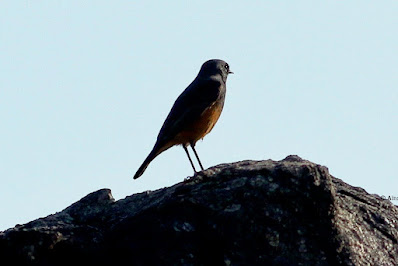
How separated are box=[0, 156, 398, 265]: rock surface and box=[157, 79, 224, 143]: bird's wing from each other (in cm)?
474

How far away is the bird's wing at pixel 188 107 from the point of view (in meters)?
12.2

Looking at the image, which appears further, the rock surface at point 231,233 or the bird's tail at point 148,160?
the bird's tail at point 148,160

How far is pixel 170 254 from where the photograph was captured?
695 centimetres

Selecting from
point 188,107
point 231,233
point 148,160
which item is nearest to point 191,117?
point 188,107

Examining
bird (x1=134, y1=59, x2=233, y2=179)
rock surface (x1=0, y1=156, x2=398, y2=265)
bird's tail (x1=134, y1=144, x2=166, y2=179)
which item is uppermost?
bird (x1=134, y1=59, x2=233, y2=179)

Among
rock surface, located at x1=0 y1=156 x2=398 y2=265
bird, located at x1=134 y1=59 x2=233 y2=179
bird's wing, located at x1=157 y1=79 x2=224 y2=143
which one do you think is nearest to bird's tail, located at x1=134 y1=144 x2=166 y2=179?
bird, located at x1=134 y1=59 x2=233 y2=179

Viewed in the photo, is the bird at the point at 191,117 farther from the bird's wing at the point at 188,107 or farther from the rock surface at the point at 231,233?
the rock surface at the point at 231,233

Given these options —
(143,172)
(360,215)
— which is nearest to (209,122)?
(143,172)

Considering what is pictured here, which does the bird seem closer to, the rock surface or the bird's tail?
the bird's tail

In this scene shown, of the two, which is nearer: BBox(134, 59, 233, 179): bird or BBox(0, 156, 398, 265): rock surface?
BBox(0, 156, 398, 265): rock surface

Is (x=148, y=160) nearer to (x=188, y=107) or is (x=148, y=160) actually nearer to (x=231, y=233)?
(x=188, y=107)

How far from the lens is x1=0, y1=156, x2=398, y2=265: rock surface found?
6.97 m

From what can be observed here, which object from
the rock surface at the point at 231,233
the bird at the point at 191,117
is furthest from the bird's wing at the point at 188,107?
the rock surface at the point at 231,233

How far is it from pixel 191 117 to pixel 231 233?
18.0 ft
